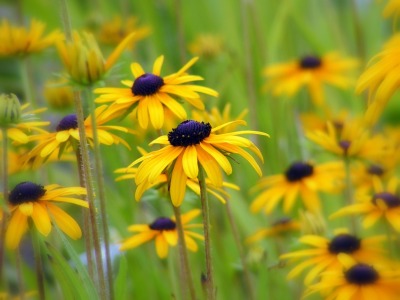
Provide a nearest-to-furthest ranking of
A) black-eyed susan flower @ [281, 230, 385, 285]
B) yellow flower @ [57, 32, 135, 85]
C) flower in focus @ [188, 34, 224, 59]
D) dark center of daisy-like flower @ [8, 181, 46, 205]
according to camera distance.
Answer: yellow flower @ [57, 32, 135, 85] → dark center of daisy-like flower @ [8, 181, 46, 205] → black-eyed susan flower @ [281, 230, 385, 285] → flower in focus @ [188, 34, 224, 59]

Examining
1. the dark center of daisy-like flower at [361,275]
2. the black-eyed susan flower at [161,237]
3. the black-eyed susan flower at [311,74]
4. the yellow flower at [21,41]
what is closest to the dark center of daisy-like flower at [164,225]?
the black-eyed susan flower at [161,237]

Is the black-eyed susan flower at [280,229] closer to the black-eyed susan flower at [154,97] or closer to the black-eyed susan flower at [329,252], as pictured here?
the black-eyed susan flower at [329,252]

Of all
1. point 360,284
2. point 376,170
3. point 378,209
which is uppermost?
point 376,170

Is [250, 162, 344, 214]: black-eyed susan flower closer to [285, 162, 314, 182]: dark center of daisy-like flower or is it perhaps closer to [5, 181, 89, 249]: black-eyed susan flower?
[285, 162, 314, 182]: dark center of daisy-like flower

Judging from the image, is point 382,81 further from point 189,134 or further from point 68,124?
point 68,124

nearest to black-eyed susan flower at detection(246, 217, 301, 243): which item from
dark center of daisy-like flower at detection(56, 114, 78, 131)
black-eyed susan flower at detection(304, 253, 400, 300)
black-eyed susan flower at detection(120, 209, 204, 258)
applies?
black-eyed susan flower at detection(120, 209, 204, 258)

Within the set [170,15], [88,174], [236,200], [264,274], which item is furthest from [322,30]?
[88,174]

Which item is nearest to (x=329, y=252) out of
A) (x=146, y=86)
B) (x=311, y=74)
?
(x=146, y=86)
